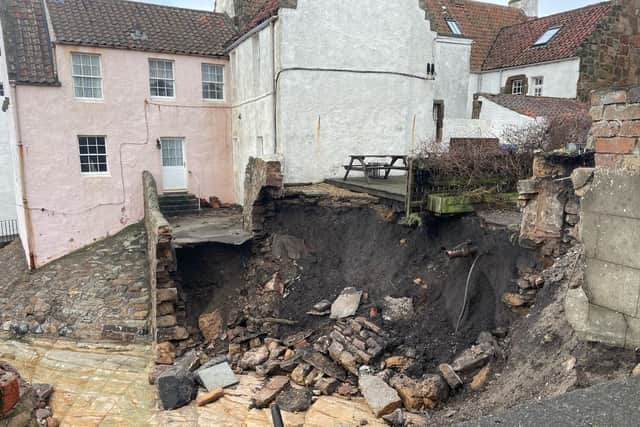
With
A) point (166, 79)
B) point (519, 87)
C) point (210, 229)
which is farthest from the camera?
point (519, 87)

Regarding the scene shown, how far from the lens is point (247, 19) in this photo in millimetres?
19891

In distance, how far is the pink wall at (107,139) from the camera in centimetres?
1648

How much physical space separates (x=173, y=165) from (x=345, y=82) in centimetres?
854

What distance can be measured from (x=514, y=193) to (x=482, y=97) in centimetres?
937

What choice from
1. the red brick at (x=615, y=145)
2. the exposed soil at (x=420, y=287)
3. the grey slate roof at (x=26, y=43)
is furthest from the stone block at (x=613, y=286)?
the grey slate roof at (x=26, y=43)

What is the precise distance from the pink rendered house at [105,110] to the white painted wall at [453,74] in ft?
30.9

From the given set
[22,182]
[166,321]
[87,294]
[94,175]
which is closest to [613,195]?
[166,321]

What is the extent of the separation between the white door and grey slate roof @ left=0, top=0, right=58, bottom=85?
463 cm

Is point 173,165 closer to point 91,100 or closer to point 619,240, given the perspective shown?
point 91,100

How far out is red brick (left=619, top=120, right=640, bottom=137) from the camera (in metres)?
3.71

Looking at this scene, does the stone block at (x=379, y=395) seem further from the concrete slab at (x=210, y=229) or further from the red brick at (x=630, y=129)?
the concrete slab at (x=210, y=229)

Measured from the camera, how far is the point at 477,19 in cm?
2367

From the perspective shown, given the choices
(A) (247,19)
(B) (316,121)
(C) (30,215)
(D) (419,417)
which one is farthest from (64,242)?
(D) (419,417)

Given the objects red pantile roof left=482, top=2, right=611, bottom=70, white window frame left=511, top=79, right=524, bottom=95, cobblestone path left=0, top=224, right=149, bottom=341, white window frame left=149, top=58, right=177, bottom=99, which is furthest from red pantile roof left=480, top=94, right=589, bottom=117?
cobblestone path left=0, top=224, right=149, bottom=341
